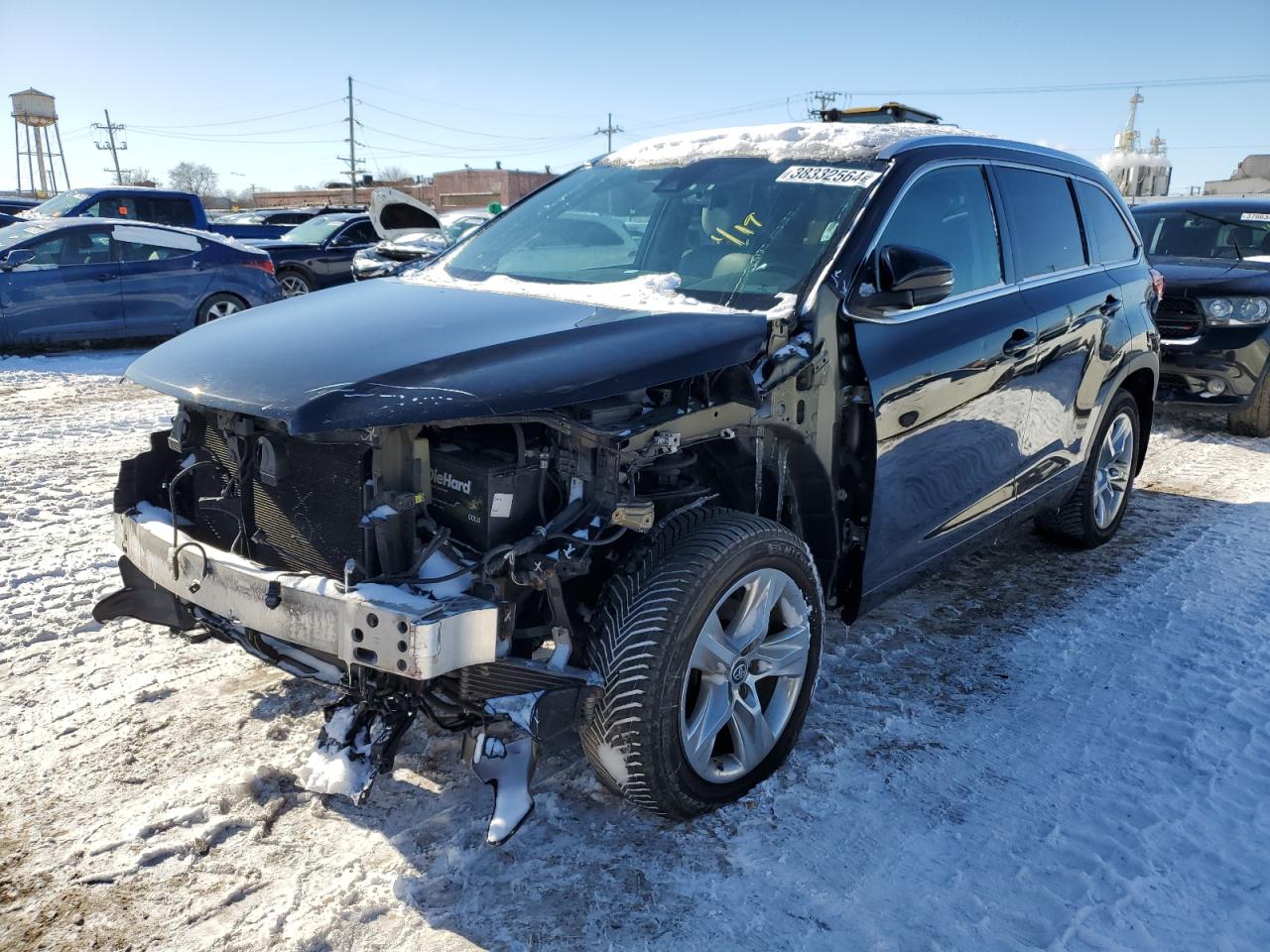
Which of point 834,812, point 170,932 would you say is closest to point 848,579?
point 834,812

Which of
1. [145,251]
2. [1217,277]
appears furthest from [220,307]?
[1217,277]

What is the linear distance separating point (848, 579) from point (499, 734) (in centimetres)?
146

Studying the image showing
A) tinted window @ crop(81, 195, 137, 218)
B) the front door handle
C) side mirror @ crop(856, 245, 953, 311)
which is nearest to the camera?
side mirror @ crop(856, 245, 953, 311)

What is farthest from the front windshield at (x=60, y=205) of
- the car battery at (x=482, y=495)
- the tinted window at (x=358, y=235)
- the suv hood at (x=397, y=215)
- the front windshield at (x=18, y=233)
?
the car battery at (x=482, y=495)

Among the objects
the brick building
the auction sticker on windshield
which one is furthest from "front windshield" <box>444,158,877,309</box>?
the brick building

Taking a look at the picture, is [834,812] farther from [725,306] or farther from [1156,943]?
[725,306]

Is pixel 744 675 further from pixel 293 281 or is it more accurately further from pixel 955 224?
pixel 293 281

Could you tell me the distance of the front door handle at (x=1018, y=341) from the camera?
12.3 ft

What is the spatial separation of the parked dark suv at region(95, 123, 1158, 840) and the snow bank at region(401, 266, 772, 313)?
23 mm

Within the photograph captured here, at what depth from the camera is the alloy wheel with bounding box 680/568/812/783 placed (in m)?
2.75

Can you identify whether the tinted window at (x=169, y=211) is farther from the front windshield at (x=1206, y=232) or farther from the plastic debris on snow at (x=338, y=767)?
the plastic debris on snow at (x=338, y=767)

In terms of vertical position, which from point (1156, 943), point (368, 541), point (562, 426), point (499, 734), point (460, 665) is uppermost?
point (562, 426)

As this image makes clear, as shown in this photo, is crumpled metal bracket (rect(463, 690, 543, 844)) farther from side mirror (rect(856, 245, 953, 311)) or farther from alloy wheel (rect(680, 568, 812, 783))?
side mirror (rect(856, 245, 953, 311))

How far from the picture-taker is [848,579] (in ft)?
11.1
